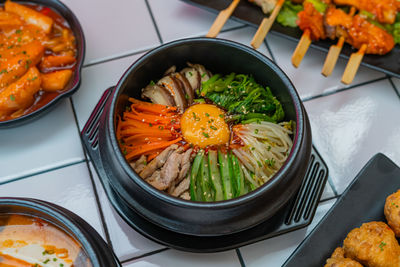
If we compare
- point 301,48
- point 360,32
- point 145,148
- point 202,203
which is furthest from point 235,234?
point 360,32

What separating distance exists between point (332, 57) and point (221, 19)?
0.62m

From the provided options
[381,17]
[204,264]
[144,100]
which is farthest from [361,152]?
[144,100]

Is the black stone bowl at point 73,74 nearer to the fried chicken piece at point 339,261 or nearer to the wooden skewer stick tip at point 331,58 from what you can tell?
the wooden skewer stick tip at point 331,58

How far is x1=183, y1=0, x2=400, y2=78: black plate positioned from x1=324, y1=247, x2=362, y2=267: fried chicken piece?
3.36 feet

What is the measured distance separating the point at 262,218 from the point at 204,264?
38 centimetres

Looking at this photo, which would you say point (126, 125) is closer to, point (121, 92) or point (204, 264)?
point (121, 92)

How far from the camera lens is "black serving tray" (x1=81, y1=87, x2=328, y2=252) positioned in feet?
5.43

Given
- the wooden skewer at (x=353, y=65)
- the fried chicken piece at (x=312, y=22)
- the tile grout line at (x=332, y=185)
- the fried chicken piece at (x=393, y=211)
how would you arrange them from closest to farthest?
the fried chicken piece at (x=393, y=211) → the tile grout line at (x=332, y=185) → the wooden skewer at (x=353, y=65) → the fried chicken piece at (x=312, y=22)

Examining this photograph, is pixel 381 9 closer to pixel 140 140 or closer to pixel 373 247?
pixel 373 247

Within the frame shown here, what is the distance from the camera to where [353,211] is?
181 centimetres

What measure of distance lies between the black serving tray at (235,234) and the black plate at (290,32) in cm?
64

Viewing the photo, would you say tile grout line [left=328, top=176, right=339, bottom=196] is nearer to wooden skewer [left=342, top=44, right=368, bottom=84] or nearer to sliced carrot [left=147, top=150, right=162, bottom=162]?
wooden skewer [left=342, top=44, right=368, bottom=84]

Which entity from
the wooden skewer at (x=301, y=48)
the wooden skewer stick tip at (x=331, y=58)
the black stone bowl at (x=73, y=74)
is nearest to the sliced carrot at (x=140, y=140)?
the black stone bowl at (x=73, y=74)

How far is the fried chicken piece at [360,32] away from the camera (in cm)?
218
